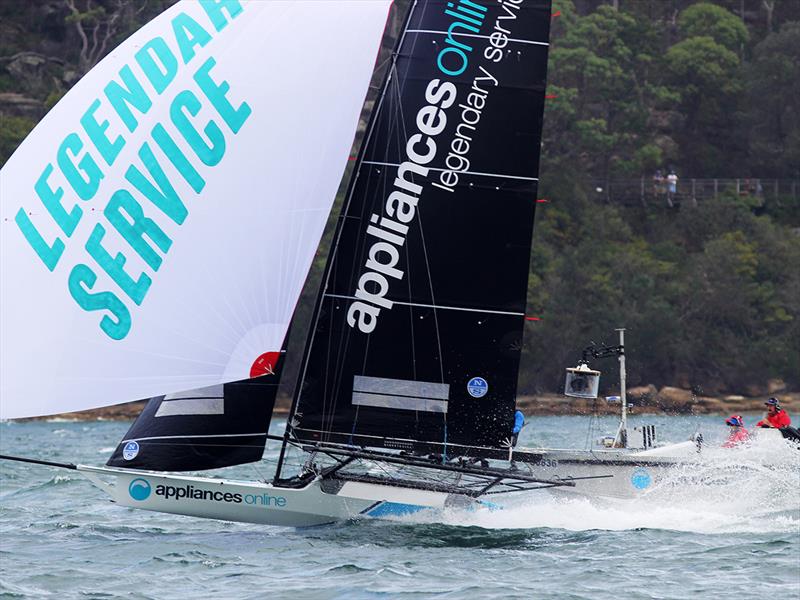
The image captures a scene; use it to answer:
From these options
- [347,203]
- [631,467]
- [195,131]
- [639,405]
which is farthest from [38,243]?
[639,405]

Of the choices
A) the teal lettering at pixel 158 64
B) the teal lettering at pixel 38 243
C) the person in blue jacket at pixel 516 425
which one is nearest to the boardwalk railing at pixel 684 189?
the person in blue jacket at pixel 516 425

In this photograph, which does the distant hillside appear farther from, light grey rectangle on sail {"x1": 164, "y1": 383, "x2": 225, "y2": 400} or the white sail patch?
light grey rectangle on sail {"x1": 164, "y1": 383, "x2": 225, "y2": 400}

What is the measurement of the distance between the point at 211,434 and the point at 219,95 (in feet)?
10.7

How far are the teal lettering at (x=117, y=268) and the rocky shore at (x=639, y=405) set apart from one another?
33616 millimetres

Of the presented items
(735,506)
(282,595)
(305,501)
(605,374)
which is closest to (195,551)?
(305,501)

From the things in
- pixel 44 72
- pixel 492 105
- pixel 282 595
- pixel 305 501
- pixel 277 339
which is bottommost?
pixel 282 595

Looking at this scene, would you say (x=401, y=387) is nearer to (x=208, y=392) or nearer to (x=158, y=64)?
(x=208, y=392)

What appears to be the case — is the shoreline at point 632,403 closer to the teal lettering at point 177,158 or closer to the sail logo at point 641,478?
the sail logo at point 641,478

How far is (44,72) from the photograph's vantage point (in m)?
60.0

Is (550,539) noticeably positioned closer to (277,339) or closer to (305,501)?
(305,501)

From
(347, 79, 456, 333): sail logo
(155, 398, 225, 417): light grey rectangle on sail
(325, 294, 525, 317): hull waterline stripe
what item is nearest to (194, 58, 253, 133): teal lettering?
(347, 79, 456, 333): sail logo

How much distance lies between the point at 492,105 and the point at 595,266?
40773 mm

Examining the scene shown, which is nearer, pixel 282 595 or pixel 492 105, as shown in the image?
pixel 282 595

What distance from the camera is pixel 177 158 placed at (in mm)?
13609
